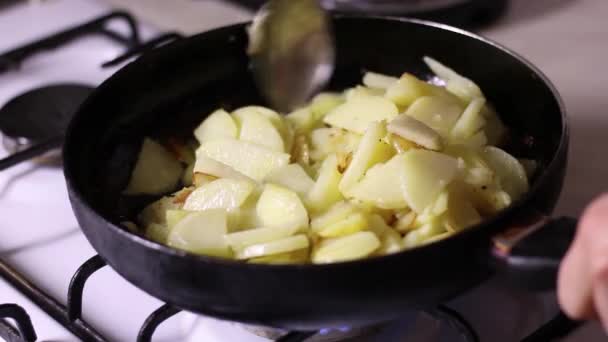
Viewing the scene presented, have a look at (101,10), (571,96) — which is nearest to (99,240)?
(571,96)

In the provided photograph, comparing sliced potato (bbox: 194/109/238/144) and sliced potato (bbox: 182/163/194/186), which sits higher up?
sliced potato (bbox: 194/109/238/144)

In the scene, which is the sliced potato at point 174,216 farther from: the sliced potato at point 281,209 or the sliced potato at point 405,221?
the sliced potato at point 405,221

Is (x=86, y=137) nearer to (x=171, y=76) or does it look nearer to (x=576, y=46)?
(x=171, y=76)

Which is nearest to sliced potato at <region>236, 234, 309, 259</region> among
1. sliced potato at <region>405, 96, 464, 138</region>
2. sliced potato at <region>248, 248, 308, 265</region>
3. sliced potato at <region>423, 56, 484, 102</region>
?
sliced potato at <region>248, 248, 308, 265</region>

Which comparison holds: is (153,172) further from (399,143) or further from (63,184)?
(399,143)

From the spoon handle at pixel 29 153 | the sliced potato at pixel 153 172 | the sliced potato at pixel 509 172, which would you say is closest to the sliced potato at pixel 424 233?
the sliced potato at pixel 509 172

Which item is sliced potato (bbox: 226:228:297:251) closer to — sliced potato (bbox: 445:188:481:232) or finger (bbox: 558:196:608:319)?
sliced potato (bbox: 445:188:481:232)
